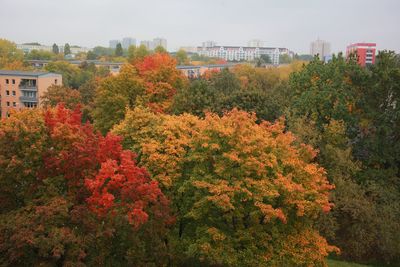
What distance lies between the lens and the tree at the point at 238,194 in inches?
647

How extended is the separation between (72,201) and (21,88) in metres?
45.5

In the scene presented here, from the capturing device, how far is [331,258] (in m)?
23.0

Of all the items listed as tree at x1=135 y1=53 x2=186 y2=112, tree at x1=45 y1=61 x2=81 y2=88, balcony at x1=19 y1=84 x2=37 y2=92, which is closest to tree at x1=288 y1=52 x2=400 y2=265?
tree at x1=135 y1=53 x2=186 y2=112

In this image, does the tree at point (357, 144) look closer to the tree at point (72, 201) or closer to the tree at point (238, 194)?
the tree at point (238, 194)

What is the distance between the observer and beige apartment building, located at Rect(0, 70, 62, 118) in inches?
2147

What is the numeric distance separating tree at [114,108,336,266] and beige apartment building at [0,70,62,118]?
40632 millimetres

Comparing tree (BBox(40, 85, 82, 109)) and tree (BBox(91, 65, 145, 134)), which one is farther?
tree (BBox(40, 85, 82, 109))

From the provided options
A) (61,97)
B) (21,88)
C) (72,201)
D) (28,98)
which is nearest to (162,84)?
(61,97)

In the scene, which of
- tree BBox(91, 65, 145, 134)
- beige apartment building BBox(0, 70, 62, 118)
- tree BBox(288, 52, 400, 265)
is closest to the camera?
tree BBox(288, 52, 400, 265)

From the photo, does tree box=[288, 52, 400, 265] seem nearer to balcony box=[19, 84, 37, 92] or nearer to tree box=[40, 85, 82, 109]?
tree box=[40, 85, 82, 109]

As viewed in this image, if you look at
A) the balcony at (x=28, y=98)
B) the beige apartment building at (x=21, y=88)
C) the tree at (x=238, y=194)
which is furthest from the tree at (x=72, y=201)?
the balcony at (x=28, y=98)

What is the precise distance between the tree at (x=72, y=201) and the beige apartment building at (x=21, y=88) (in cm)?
4159

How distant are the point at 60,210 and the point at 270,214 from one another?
25.1ft

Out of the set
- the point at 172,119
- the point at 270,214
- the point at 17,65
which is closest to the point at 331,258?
the point at 270,214
